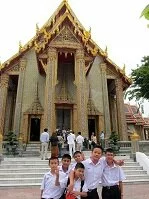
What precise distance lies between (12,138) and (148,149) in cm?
675

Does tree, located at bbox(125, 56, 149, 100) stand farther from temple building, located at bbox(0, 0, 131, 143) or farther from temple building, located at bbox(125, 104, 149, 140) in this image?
temple building, located at bbox(125, 104, 149, 140)

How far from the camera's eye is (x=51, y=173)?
279 centimetres

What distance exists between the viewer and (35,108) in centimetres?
1524

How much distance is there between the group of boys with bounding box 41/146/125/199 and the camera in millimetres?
2607

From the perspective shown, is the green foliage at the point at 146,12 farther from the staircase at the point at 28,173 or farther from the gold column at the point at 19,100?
the gold column at the point at 19,100

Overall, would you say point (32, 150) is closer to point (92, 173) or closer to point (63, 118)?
point (63, 118)

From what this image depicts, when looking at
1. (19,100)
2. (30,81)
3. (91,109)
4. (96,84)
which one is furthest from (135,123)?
(19,100)

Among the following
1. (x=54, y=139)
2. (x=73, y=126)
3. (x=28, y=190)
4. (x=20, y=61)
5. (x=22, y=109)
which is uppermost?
(x=20, y=61)

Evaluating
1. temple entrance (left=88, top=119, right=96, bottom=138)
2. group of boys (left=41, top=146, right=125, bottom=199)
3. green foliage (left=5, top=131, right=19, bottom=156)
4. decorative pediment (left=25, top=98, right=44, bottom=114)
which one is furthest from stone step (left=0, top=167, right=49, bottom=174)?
temple entrance (left=88, top=119, right=96, bottom=138)

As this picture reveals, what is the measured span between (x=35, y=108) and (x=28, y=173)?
777 cm

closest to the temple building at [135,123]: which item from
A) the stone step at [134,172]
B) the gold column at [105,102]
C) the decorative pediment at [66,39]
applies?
the gold column at [105,102]

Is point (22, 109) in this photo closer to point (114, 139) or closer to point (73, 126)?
point (73, 126)

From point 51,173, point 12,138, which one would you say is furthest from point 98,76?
point 51,173

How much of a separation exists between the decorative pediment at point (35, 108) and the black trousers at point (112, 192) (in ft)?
40.6
